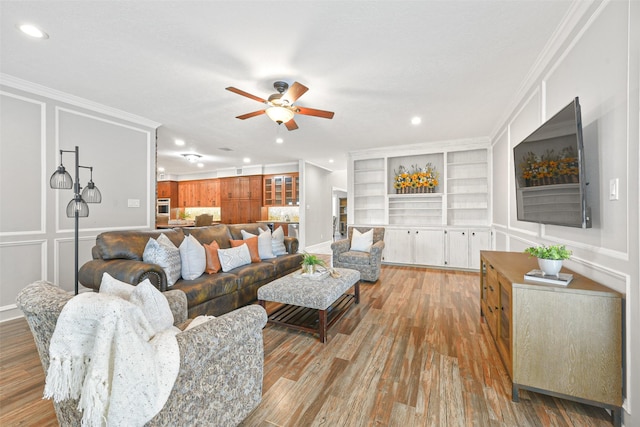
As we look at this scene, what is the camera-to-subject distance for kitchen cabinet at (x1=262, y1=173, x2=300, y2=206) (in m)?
7.81

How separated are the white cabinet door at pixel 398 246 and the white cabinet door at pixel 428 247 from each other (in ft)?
0.41

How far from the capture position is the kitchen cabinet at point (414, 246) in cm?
546

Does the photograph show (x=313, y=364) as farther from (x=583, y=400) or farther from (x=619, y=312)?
(x=619, y=312)

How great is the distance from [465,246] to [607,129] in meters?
3.99

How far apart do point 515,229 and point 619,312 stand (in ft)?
7.49

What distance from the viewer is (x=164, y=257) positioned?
2697 millimetres

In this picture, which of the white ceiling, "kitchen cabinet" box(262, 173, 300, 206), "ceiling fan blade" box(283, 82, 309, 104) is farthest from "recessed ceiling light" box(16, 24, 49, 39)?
"kitchen cabinet" box(262, 173, 300, 206)

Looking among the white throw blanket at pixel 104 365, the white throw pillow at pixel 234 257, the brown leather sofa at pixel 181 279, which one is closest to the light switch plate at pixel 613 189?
the white throw blanket at pixel 104 365

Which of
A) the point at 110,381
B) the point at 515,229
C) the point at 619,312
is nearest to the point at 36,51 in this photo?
the point at 110,381

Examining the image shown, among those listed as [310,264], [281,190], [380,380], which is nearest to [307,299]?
[310,264]

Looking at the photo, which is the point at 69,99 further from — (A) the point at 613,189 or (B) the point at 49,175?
(A) the point at 613,189

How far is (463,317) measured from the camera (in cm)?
298

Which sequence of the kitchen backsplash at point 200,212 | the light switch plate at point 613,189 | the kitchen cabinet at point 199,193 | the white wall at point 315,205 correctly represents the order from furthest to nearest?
the kitchen backsplash at point 200,212 < the kitchen cabinet at point 199,193 < the white wall at point 315,205 < the light switch plate at point 613,189

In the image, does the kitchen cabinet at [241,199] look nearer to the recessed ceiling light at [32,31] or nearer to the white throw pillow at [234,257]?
the white throw pillow at [234,257]
